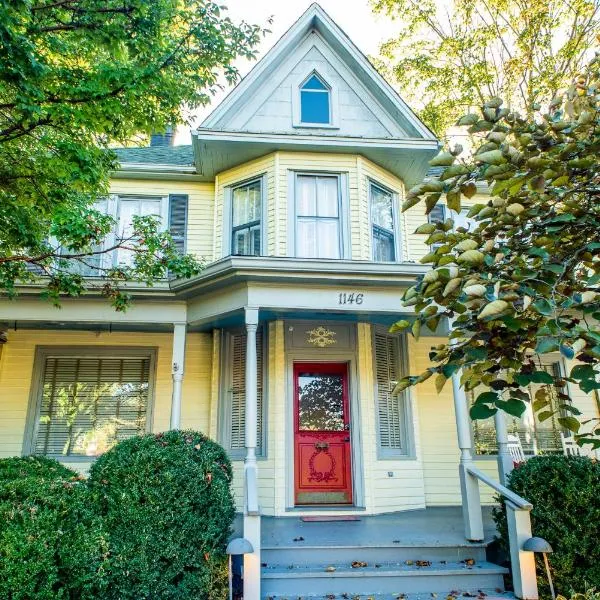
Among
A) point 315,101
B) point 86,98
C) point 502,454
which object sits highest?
point 315,101

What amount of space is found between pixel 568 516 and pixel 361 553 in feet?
6.82

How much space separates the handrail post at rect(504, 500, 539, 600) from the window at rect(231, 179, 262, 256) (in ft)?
17.3

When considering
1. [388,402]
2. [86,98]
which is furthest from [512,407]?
[388,402]

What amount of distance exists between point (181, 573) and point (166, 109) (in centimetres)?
510

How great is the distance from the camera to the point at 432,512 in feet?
25.2

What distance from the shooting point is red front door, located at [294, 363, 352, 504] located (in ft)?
25.1

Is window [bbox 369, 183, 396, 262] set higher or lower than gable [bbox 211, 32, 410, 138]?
lower

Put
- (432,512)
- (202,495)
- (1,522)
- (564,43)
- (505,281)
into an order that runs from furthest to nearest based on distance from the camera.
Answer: (564,43), (432,512), (202,495), (1,522), (505,281)

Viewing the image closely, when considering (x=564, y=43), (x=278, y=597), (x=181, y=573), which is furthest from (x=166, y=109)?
(x=564, y=43)

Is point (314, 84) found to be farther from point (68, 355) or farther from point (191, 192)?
point (68, 355)

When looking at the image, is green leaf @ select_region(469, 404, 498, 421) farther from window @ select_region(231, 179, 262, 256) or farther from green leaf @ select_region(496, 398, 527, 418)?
window @ select_region(231, 179, 262, 256)

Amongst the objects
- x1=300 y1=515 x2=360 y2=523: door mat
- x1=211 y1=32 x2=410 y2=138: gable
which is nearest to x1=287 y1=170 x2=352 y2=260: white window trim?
x1=211 y1=32 x2=410 y2=138: gable

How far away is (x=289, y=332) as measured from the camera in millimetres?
8023

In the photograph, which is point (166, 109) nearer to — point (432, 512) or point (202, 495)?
point (202, 495)
